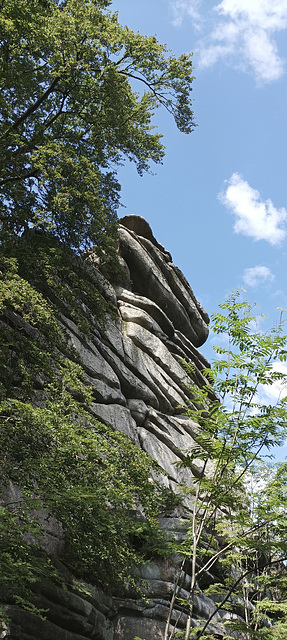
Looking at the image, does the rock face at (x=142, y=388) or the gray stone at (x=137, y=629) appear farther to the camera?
the gray stone at (x=137, y=629)

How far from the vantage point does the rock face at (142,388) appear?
921 cm

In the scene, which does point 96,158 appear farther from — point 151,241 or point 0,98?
point 151,241

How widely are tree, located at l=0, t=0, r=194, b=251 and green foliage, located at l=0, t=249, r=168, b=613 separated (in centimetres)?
370

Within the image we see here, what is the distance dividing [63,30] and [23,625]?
1478 cm

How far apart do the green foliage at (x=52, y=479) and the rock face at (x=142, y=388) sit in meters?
0.66

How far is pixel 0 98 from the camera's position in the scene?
13852 mm

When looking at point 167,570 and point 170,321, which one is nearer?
point 167,570

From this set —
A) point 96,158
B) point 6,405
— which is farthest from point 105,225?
point 6,405

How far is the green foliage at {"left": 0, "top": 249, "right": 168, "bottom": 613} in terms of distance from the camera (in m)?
7.16

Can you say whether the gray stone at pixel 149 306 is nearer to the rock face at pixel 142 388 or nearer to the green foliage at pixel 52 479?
the rock face at pixel 142 388

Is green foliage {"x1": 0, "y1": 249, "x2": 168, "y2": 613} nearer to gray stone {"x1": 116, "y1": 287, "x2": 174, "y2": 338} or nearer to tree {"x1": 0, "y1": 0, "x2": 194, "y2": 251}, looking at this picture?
tree {"x1": 0, "y1": 0, "x2": 194, "y2": 251}

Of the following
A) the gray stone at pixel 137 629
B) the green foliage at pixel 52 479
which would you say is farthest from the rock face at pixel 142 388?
the green foliage at pixel 52 479

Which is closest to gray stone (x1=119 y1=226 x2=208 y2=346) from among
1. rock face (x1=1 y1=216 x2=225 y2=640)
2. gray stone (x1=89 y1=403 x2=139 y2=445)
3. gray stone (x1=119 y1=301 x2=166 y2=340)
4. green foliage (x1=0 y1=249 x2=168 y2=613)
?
rock face (x1=1 y1=216 x2=225 y2=640)

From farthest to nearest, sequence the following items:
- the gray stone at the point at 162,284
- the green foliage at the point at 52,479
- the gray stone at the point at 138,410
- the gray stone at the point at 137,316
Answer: the gray stone at the point at 162,284 < the gray stone at the point at 137,316 < the gray stone at the point at 138,410 < the green foliage at the point at 52,479
